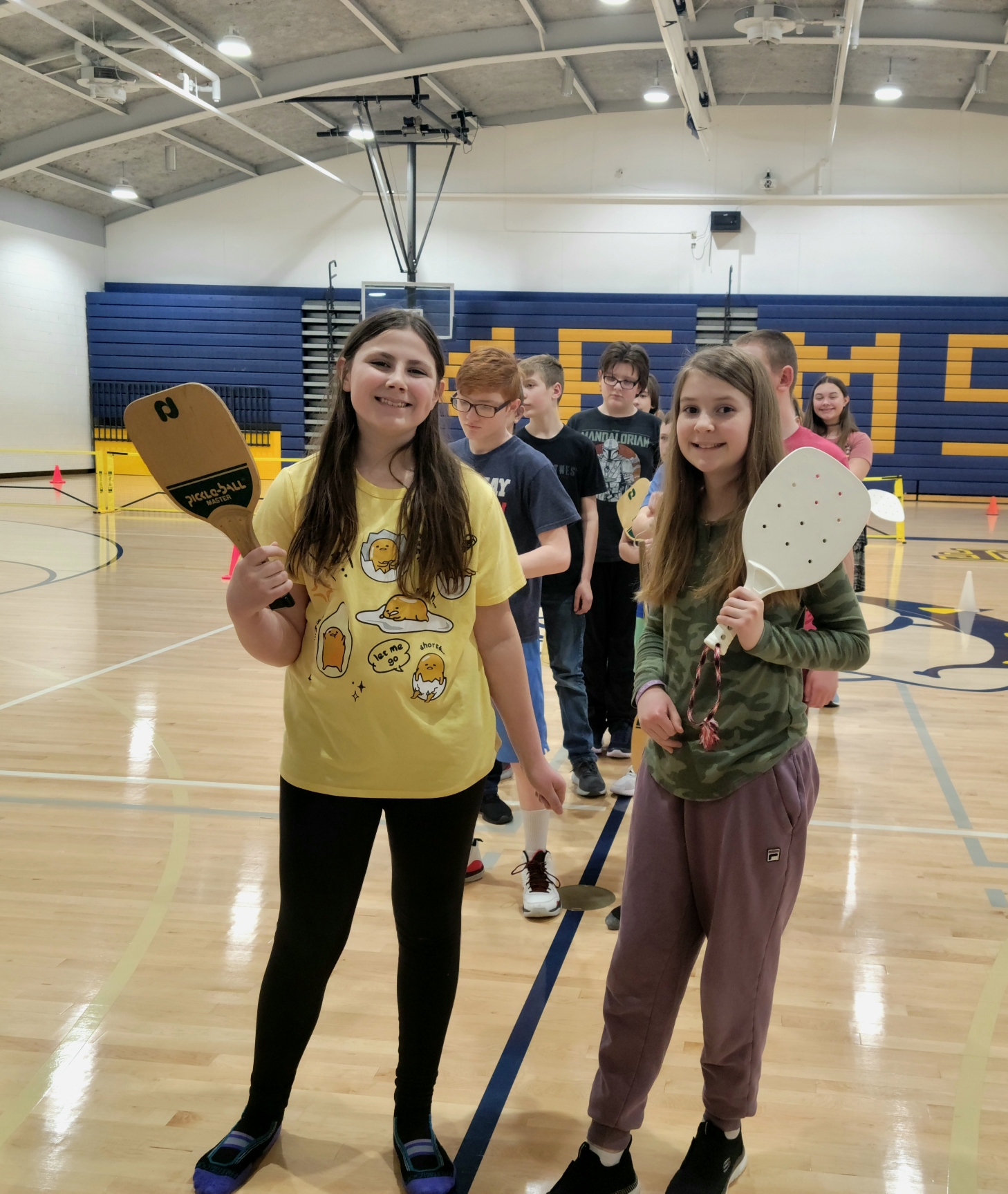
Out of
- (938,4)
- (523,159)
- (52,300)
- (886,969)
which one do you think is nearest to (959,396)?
(938,4)

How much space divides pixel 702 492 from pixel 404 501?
0.50 m

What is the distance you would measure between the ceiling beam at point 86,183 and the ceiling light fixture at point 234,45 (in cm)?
416

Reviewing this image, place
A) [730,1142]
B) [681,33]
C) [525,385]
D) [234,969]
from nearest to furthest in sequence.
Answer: [730,1142] < [234,969] < [525,385] < [681,33]

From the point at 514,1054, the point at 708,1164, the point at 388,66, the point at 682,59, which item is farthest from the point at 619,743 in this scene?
the point at 388,66

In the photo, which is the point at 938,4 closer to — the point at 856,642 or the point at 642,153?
the point at 642,153

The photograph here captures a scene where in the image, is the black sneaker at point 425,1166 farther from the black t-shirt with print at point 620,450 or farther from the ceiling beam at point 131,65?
the ceiling beam at point 131,65

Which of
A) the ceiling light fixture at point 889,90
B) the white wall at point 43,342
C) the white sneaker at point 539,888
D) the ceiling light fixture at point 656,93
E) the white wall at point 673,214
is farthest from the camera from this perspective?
the white wall at point 43,342

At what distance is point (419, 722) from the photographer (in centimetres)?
173

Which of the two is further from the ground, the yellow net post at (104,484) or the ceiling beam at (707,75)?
the ceiling beam at (707,75)

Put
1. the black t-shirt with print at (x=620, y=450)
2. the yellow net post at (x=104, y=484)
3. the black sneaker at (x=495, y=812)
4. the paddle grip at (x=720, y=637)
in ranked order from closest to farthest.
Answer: the paddle grip at (x=720, y=637) < the black sneaker at (x=495, y=812) < the black t-shirt with print at (x=620, y=450) < the yellow net post at (x=104, y=484)

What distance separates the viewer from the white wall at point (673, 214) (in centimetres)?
1619

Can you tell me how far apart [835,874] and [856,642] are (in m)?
1.77

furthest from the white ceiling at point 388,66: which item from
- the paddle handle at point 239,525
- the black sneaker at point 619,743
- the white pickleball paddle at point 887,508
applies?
the paddle handle at point 239,525

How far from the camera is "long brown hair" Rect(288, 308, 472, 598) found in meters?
1.74
